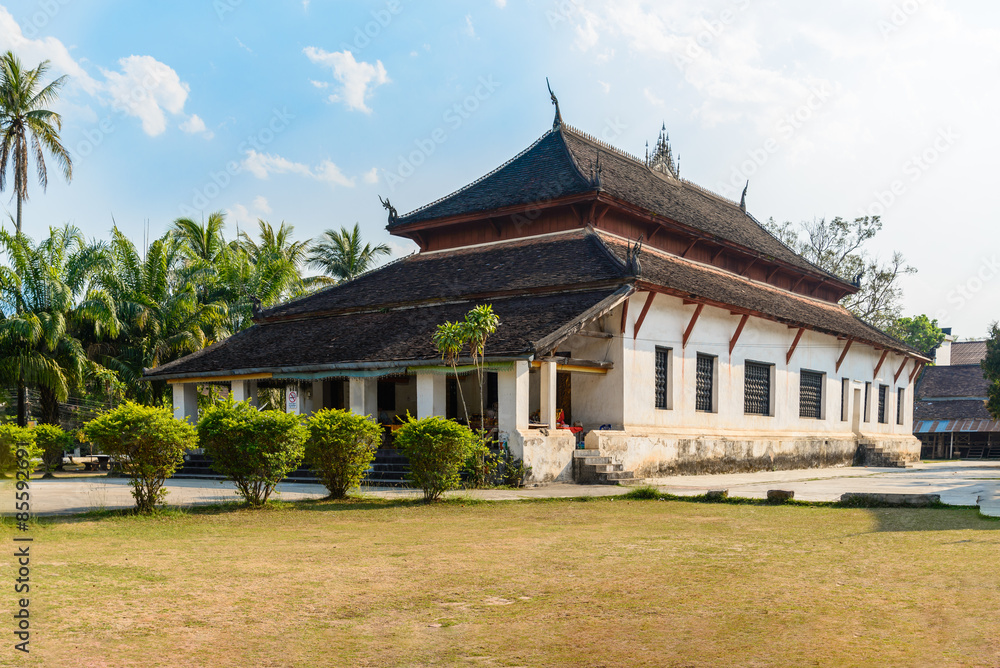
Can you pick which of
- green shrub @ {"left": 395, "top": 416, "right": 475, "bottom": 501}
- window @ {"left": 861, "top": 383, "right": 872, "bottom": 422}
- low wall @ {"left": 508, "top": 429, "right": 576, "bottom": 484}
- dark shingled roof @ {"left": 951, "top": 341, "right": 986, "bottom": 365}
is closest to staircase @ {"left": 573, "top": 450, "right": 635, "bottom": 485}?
low wall @ {"left": 508, "top": 429, "right": 576, "bottom": 484}

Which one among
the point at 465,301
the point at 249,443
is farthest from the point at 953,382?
the point at 249,443

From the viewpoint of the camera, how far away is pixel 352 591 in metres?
6.09

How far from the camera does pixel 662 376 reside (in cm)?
2067

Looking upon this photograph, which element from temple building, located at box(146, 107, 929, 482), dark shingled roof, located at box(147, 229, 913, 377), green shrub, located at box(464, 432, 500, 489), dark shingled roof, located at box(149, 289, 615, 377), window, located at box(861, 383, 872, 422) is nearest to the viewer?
green shrub, located at box(464, 432, 500, 489)

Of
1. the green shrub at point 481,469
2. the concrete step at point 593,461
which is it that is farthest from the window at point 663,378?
the green shrub at point 481,469

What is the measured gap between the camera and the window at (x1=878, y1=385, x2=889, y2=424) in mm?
32312

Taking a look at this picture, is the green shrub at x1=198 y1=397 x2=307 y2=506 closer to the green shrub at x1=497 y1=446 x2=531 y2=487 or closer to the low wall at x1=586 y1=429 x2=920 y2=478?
the green shrub at x1=497 y1=446 x2=531 y2=487

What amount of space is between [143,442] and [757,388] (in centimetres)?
1777

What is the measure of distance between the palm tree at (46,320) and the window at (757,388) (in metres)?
17.9

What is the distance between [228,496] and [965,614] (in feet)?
35.9

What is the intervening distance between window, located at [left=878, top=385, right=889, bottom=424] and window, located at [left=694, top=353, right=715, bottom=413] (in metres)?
13.1

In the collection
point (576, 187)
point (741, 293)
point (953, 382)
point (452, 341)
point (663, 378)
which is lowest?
point (953, 382)

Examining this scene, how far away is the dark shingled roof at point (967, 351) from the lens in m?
53.5

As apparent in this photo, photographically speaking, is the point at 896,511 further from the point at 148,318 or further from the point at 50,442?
the point at 148,318
